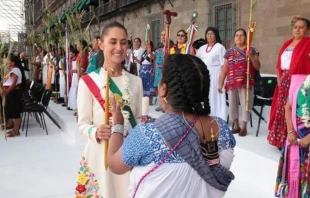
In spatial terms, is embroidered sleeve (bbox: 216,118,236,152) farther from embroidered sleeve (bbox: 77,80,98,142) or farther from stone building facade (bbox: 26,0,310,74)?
stone building facade (bbox: 26,0,310,74)

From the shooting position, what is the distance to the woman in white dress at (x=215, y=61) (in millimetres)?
5105

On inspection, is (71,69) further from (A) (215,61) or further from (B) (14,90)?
(A) (215,61)

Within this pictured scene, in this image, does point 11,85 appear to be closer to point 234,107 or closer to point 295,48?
point 234,107

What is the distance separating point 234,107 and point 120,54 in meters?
3.19

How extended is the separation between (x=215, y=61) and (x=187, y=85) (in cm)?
407

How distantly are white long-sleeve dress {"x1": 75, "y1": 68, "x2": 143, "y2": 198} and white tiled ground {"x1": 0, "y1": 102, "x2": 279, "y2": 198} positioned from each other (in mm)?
1821

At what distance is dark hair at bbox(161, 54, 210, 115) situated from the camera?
119cm

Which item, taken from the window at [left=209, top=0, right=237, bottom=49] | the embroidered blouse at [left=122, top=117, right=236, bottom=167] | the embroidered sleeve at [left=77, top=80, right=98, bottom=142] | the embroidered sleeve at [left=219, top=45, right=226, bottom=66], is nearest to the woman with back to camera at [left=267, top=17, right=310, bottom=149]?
the embroidered sleeve at [left=219, top=45, right=226, bottom=66]

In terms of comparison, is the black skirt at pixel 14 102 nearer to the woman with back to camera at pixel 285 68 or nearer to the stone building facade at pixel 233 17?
the woman with back to camera at pixel 285 68

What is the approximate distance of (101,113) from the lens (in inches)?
71.7

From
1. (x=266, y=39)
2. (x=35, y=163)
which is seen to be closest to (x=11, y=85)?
(x=35, y=163)

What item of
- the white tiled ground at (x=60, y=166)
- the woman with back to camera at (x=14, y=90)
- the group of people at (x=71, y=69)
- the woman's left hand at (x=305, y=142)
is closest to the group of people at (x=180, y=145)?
the woman's left hand at (x=305, y=142)

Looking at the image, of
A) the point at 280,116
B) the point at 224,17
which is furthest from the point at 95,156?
the point at 224,17

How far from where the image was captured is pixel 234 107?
4.75 metres
